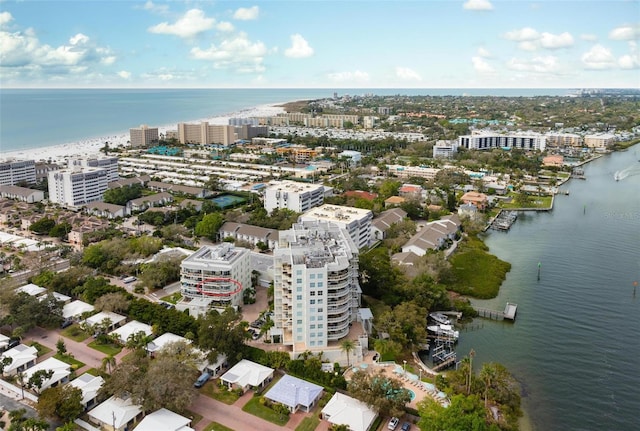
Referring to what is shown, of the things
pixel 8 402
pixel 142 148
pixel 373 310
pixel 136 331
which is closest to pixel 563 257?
pixel 373 310

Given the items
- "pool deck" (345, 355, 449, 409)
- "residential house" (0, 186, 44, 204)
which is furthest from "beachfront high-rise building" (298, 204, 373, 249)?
"residential house" (0, 186, 44, 204)

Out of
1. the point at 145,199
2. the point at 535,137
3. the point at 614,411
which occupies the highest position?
the point at 535,137

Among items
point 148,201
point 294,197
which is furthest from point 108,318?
point 148,201

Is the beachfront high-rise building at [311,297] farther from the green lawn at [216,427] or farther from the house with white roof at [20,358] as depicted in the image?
the house with white roof at [20,358]

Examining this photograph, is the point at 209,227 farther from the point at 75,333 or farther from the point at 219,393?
the point at 219,393

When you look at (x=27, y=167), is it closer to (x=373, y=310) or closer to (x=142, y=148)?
(x=142, y=148)

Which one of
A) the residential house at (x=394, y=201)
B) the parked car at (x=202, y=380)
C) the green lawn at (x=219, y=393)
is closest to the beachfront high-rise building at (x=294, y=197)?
the residential house at (x=394, y=201)
